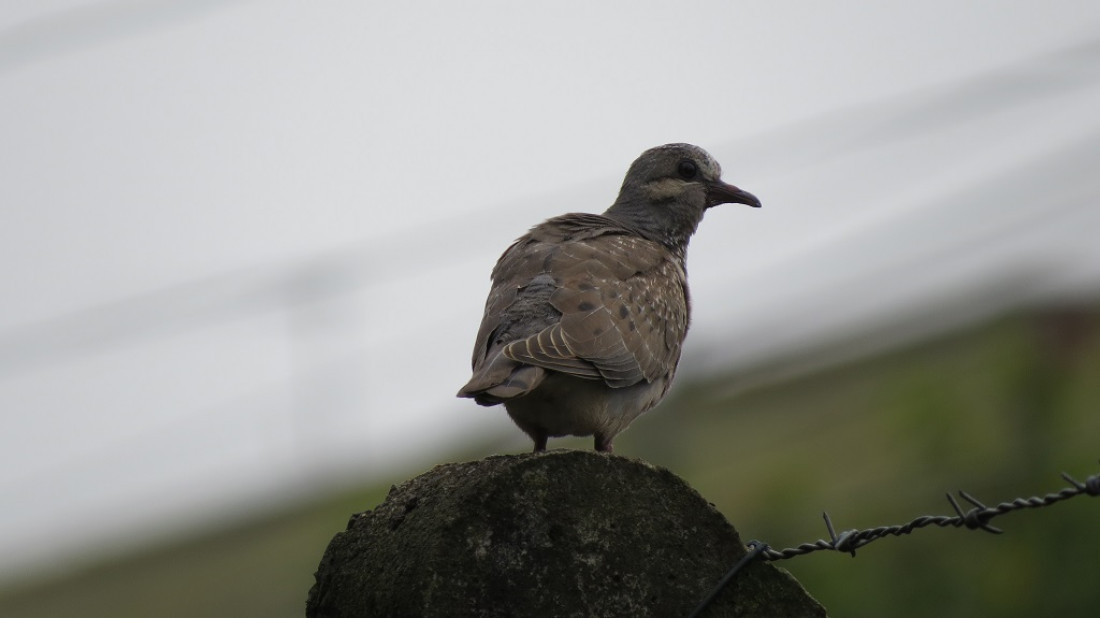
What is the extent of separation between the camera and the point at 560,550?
3.13 m

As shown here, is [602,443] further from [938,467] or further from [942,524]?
[938,467]

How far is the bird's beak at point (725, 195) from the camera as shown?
639 centimetres

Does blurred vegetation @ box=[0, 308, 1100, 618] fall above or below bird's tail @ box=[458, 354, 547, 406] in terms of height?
below

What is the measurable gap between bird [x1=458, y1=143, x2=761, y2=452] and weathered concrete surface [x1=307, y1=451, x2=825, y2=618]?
916 mm

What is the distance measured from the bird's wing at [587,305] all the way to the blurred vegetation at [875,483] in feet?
14.0

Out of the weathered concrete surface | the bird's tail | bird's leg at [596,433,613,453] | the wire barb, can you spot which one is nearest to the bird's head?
bird's leg at [596,433,613,453]

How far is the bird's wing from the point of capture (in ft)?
15.4

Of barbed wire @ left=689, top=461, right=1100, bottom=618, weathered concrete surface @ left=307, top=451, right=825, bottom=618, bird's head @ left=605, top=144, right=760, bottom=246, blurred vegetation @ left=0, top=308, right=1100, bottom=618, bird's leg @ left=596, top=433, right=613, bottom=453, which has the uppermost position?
bird's head @ left=605, top=144, right=760, bottom=246

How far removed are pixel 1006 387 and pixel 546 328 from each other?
679cm

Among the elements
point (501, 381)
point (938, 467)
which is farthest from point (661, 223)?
point (938, 467)

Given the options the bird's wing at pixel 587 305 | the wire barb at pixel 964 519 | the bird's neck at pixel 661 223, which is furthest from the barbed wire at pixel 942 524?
the bird's neck at pixel 661 223

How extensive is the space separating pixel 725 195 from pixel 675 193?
251 millimetres

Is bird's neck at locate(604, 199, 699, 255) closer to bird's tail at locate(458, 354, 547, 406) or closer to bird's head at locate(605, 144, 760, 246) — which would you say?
bird's head at locate(605, 144, 760, 246)

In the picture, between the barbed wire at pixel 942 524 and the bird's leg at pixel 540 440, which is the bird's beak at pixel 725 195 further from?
the barbed wire at pixel 942 524
